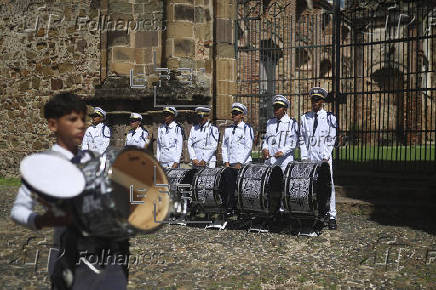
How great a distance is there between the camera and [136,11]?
35.9ft

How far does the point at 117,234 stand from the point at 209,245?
4.34 meters

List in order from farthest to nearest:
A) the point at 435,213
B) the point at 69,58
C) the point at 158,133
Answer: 1. the point at 69,58
2. the point at 158,133
3. the point at 435,213

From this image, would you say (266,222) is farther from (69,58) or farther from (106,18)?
(69,58)

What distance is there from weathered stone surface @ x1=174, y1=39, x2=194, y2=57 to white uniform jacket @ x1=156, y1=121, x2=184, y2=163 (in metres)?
1.50

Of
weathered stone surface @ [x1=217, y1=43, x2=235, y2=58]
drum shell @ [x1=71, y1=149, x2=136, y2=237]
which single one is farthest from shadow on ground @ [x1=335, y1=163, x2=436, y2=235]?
drum shell @ [x1=71, y1=149, x2=136, y2=237]

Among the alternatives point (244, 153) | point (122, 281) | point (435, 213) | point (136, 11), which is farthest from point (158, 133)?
point (122, 281)

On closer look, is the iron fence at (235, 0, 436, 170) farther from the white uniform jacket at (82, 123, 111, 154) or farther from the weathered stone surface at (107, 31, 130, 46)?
the white uniform jacket at (82, 123, 111, 154)

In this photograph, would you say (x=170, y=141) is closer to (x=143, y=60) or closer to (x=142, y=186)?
(x=143, y=60)

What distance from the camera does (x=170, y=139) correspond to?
9633 mm

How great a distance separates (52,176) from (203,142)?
764 centimetres

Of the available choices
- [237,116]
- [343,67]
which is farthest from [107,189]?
[343,67]

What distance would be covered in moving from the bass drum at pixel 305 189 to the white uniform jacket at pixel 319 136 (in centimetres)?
59

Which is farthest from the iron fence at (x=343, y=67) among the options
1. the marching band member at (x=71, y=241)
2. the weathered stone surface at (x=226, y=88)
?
the marching band member at (x=71, y=241)

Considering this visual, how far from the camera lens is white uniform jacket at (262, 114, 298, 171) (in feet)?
26.8
